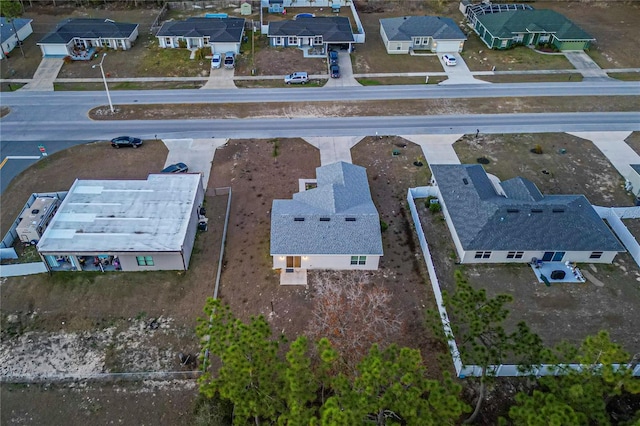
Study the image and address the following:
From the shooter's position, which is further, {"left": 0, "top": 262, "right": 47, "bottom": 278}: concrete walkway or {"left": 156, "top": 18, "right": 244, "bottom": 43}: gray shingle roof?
{"left": 156, "top": 18, "right": 244, "bottom": 43}: gray shingle roof

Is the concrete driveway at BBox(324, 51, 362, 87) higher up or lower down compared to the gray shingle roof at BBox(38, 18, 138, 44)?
lower down

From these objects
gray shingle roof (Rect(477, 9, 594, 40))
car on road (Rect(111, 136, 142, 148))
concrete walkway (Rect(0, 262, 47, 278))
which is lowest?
concrete walkway (Rect(0, 262, 47, 278))

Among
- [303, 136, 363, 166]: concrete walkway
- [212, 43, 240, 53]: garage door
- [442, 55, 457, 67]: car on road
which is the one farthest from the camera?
[212, 43, 240, 53]: garage door

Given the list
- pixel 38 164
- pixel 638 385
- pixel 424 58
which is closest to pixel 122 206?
pixel 38 164

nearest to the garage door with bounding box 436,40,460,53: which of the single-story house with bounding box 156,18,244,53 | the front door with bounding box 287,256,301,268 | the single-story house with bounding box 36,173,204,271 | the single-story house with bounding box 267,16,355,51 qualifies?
the single-story house with bounding box 267,16,355,51

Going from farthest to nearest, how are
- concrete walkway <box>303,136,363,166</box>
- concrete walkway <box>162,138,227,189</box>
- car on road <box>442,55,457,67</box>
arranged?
car on road <box>442,55,457,67</box> → concrete walkway <box>303,136,363,166</box> → concrete walkway <box>162,138,227,189</box>

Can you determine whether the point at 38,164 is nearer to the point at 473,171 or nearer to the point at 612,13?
the point at 473,171

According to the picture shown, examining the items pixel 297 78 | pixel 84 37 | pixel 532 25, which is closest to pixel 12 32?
pixel 84 37

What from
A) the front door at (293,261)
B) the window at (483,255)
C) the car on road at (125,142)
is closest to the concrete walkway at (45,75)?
the car on road at (125,142)

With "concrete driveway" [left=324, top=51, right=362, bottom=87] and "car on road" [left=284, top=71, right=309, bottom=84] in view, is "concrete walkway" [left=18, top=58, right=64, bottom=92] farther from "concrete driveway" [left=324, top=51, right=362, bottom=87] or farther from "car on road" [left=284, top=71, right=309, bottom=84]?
"concrete driveway" [left=324, top=51, right=362, bottom=87]
